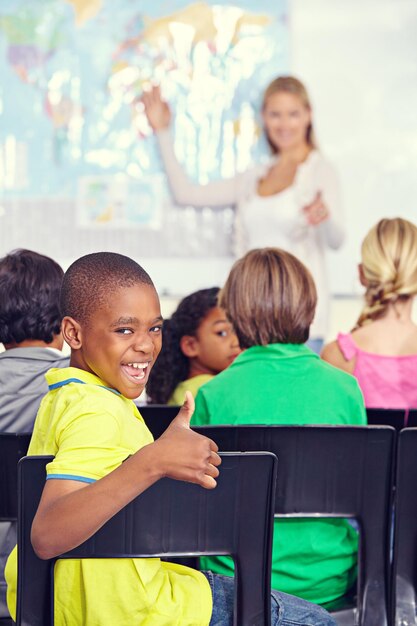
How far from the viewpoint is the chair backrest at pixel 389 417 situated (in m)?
1.98

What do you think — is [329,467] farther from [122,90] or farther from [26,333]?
[122,90]

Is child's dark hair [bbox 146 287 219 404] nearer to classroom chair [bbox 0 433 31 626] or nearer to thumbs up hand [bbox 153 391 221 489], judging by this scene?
classroom chair [bbox 0 433 31 626]

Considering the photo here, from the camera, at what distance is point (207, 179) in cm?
518

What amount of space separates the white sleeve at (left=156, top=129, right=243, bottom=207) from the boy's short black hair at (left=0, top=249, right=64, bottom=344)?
3066 millimetres

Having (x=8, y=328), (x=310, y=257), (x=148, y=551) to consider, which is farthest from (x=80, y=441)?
(x=310, y=257)

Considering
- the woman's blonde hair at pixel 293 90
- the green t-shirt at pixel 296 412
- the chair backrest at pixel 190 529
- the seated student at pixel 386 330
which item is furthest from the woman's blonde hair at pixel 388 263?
the woman's blonde hair at pixel 293 90

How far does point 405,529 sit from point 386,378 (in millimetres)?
931

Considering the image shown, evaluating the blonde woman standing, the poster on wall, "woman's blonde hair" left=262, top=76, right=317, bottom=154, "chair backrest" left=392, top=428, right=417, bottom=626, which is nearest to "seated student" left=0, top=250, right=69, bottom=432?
"chair backrest" left=392, top=428, right=417, bottom=626

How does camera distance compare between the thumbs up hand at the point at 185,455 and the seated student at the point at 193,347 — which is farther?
the seated student at the point at 193,347

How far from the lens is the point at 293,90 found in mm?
4848

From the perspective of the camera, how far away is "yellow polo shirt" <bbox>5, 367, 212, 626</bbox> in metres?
1.26

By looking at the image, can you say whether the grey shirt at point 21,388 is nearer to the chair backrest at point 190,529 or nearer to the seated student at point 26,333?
the seated student at point 26,333

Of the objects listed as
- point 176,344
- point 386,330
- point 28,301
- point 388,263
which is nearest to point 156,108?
point 176,344

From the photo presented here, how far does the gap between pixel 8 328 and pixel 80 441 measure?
903 millimetres
